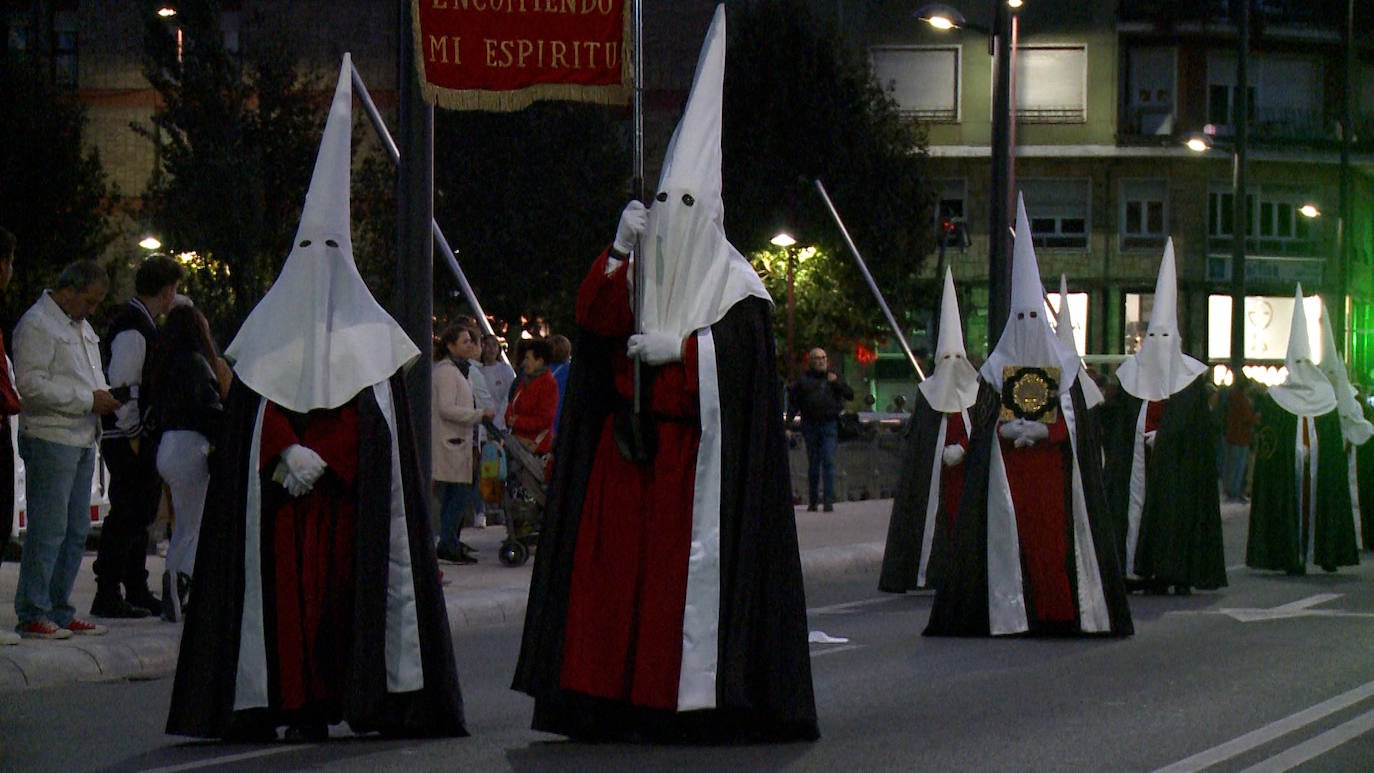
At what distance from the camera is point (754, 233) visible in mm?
44531

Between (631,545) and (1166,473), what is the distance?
28.1ft

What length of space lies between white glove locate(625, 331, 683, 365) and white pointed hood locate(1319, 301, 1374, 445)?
12058 mm

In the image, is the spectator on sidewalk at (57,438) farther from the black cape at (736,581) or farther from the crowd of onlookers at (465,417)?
the crowd of onlookers at (465,417)

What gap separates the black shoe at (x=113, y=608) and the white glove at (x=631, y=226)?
505cm

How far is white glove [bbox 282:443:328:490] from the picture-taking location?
7.42m

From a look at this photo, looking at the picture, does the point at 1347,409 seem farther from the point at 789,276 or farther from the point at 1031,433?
the point at 789,276

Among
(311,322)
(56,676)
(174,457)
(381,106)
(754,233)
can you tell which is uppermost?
(381,106)

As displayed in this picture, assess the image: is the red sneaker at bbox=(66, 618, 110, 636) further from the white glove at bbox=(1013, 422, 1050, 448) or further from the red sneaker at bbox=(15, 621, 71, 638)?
the white glove at bbox=(1013, 422, 1050, 448)

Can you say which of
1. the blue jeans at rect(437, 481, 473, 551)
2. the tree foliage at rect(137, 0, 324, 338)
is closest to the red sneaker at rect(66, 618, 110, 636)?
the blue jeans at rect(437, 481, 473, 551)

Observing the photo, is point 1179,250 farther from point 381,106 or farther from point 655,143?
point 381,106

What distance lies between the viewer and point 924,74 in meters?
51.0

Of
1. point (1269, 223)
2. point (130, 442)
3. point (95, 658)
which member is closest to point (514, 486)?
point (130, 442)

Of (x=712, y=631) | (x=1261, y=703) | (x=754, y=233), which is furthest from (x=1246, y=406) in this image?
(x=712, y=631)

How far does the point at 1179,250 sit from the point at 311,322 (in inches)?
1814
